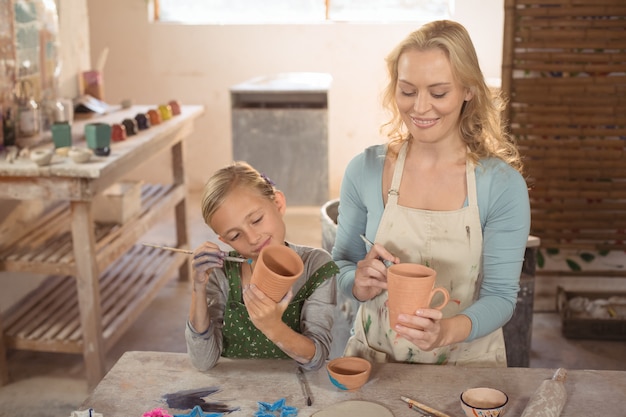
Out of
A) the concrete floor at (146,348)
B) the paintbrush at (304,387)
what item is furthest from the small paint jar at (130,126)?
the paintbrush at (304,387)

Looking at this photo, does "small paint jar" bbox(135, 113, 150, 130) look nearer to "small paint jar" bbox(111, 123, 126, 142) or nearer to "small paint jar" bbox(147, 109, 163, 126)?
"small paint jar" bbox(147, 109, 163, 126)

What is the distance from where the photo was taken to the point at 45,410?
3494 mm

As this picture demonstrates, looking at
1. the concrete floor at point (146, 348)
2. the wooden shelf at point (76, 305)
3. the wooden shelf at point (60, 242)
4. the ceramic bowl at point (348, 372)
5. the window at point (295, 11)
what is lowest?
the concrete floor at point (146, 348)

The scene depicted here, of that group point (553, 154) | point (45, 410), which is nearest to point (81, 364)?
point (45, 410)

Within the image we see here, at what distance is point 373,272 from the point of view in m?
2.00

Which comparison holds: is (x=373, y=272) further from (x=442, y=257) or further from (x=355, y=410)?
(x=355, y=410)

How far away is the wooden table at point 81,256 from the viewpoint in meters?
3.26

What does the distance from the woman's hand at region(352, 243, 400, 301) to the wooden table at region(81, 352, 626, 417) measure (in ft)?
0.68

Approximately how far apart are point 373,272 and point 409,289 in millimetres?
326

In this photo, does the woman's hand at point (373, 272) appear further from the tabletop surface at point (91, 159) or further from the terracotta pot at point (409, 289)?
the tabletop surface at point (91, 159)

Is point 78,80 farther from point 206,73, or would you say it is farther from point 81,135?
point 206,73

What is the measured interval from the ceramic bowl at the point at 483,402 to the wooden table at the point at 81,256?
6.56 feet

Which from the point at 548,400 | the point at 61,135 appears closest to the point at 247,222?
the point at 548,400

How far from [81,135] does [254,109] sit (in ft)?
4.39
